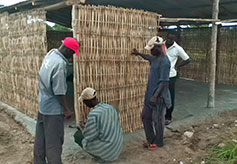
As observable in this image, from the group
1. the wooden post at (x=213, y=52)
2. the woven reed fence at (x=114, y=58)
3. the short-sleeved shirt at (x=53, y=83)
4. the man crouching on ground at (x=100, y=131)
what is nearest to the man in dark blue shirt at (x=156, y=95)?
the woven reed fence at (x=114, y=58)

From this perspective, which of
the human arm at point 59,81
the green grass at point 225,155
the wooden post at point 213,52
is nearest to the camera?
the human arm at point 59,81

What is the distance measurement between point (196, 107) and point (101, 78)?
315cm

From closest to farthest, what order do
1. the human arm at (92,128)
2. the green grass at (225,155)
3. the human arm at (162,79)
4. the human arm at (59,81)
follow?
the human arm at (59,81)
the human arm at (92,128)
the green grass at (225,155)
the human arm at (162,79)

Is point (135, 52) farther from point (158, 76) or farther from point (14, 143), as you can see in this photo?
point (14, 143)

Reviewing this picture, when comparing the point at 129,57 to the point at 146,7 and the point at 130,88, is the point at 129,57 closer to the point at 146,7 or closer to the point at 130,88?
the point at 130,88

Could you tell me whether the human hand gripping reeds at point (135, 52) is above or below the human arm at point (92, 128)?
above

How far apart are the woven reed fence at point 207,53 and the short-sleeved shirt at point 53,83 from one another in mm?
8132

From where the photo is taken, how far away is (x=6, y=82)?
20.5ft

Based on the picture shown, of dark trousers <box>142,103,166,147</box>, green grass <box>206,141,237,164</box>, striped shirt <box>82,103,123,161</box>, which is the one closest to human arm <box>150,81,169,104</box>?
dark trousers <box>142,103,166,147</box>

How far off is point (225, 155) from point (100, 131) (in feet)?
5.97

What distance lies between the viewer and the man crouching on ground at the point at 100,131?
121 inches

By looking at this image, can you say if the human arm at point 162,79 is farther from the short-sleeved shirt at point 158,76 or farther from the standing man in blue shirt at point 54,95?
the standing man in blue shirt at point 54,95

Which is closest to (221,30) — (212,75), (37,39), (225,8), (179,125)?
(225,8)

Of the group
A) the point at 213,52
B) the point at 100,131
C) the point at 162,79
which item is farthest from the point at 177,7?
the point at 100,131
